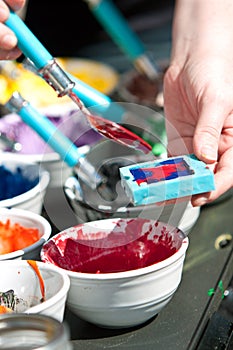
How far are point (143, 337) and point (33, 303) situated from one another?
0.56ft

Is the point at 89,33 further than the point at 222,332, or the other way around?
the point at 89,33

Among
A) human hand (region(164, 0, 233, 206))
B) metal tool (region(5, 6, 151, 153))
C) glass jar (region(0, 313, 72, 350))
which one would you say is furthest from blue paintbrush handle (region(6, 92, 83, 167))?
glass jar (region(0, 313, 72, 350))

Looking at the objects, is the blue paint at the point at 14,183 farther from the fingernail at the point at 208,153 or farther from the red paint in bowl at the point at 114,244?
the fingernail at the point at 208,153

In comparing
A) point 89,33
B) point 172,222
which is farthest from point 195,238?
point 89,33

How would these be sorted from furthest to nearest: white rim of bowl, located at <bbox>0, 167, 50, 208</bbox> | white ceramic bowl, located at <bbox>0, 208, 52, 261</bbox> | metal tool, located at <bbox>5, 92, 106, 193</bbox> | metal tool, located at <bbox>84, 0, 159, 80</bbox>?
1. metal tool, located at <bbox>84, 0, 159, 80</bbox>
2. metal tool, located at <bbox>5, 92, 106, 193</bbox>
3. white rim of bowl, located at <bbox>0, 167, 50, 208</bbox>
4. white ceramic bowl, located at <bbox>0, 208, 52, 261</bbox>

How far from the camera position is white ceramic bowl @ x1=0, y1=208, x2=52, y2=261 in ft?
3.42

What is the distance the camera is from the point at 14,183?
4.31 ft

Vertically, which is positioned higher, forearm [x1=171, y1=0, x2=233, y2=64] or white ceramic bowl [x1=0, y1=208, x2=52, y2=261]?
white ceramic bowl [x1=0, y1=208, x2=52, y2=261]

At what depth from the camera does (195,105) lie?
1.28 meters

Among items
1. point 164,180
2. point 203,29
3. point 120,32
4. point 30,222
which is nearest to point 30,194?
point 30,222

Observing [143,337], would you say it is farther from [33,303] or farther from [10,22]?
[10,22]

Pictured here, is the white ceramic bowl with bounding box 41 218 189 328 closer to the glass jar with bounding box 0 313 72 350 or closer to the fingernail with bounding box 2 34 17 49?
the glass jar with bounding box 0 313 72 350

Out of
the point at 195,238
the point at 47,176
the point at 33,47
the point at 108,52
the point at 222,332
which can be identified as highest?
the point at 33,47

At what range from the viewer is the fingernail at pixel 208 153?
1047 millimetres
